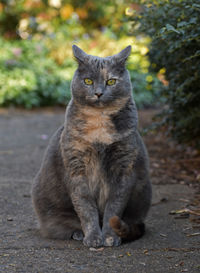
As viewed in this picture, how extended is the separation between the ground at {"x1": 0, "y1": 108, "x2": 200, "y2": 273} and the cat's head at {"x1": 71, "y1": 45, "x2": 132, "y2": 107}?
0.99 meters

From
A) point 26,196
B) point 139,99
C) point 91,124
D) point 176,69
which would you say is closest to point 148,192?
point 91,124

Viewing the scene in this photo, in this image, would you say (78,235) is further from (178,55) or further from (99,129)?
(178,55)

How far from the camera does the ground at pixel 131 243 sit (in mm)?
2580

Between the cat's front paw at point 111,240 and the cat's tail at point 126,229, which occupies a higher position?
the cat's tail at point 126,229

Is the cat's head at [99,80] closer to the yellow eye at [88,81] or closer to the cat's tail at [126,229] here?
the yellow eye at [88,81]

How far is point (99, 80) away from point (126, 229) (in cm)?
100

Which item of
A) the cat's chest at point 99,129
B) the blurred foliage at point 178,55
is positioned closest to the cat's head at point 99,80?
the cat's chest at point 99,129

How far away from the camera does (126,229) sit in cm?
282

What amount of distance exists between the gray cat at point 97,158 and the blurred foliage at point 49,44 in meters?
5.08

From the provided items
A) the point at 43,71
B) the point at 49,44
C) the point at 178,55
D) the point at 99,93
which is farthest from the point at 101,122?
the point at 49,44

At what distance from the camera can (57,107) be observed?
1024 cm

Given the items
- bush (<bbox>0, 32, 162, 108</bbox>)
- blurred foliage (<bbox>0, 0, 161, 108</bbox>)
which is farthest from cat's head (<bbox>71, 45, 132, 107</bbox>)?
bush (<bbox>0, 32, 162, 108</bbox>)

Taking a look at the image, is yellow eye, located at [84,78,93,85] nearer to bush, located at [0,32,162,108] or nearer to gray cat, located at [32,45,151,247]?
gray cat, located at [32,45,151,247]

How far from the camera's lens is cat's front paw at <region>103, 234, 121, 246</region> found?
116 inches
